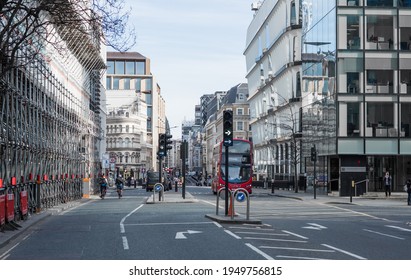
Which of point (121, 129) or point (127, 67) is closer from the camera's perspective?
point (121, 129)

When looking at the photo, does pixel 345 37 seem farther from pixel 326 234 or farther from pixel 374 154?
pixel 326 234

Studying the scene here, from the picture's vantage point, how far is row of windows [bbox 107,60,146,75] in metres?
169

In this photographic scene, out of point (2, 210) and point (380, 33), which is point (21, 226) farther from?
point (380, 33)

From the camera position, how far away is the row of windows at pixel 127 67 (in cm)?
16888

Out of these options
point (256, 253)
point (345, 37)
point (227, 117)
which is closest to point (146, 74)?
point (345, 37)

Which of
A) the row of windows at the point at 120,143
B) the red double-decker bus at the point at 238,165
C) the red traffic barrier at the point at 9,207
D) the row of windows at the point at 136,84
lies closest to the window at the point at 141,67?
the row of windows at the point at 136,84

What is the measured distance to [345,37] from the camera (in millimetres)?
54094

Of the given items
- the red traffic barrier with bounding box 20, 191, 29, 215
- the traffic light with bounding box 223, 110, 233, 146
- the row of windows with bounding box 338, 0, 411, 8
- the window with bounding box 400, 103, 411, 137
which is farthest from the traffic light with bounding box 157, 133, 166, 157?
the window with bounding box 400, 103, 411, 137

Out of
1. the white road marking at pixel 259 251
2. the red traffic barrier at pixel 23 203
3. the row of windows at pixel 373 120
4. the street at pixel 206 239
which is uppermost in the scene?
the row of windows at pixel 373 120

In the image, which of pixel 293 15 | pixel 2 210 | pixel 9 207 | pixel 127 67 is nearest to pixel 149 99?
pixel 127 67

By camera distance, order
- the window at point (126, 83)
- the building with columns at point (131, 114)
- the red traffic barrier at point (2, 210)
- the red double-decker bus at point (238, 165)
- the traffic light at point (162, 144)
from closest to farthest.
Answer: the red traffic barrier at point (2, 210) < the traffic light at point (162, 144) < the red double-decker bus at point (238, 165) < the building with columns at point (131, 114) < the window at point (126, 83)

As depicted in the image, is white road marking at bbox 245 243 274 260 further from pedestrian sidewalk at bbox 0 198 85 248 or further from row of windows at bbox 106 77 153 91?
row of windows at bbox 106 77 153 91

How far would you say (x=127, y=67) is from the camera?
6737 inches

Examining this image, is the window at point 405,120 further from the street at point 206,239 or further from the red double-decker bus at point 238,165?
the street at point 206,239
